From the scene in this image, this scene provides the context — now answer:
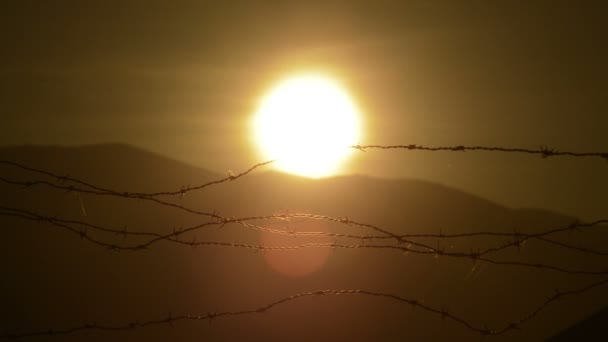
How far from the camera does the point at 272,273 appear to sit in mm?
6375

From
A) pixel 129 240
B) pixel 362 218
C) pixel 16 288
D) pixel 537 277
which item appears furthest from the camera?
pixel 362 218

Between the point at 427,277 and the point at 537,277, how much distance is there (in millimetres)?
1475

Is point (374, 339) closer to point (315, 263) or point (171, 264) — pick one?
point (315, 263)

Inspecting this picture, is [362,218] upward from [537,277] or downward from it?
upward

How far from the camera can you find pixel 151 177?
8.25 metres

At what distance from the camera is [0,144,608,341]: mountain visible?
548 centimetres

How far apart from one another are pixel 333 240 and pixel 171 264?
235 centimetres

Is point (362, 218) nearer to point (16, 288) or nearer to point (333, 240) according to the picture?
point (333, 240)

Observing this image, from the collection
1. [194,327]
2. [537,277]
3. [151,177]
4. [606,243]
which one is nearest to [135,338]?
[194,327]

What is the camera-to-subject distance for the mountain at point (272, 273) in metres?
5.48

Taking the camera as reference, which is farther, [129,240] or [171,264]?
[129,240]

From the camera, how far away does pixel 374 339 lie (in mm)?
5691

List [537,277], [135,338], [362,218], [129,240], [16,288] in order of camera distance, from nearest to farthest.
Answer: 1. [135,338]
2. [16,288]
3. [537,277]
4. [129,240]
5. [362,218]

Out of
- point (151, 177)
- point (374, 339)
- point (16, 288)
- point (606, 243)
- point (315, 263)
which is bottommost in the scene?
point (374, 339)
